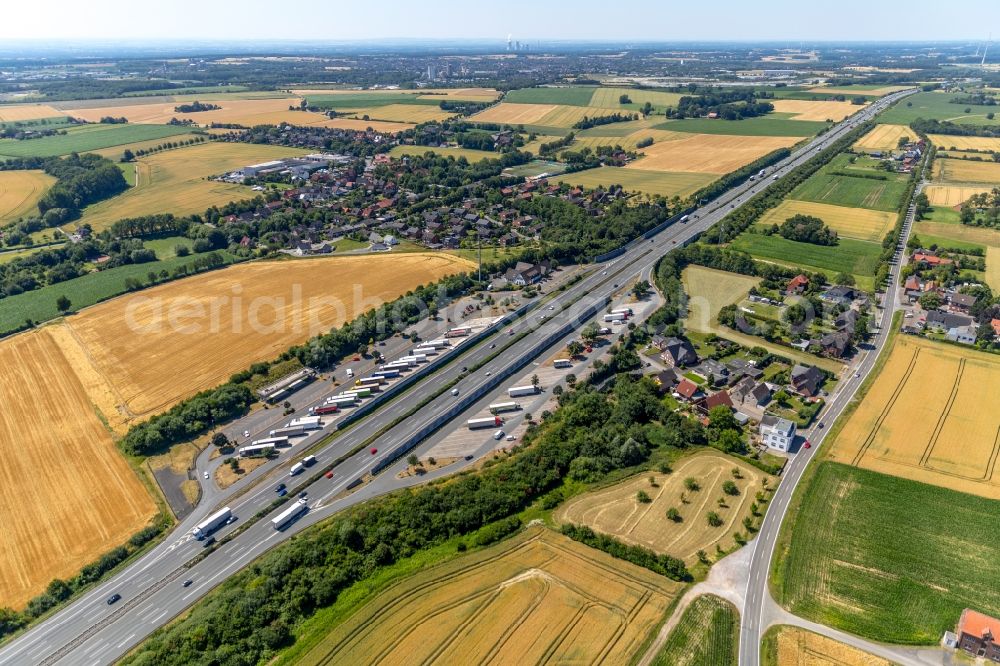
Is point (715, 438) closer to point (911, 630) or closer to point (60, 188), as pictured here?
point (911, 630)

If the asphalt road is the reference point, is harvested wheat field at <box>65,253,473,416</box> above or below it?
above

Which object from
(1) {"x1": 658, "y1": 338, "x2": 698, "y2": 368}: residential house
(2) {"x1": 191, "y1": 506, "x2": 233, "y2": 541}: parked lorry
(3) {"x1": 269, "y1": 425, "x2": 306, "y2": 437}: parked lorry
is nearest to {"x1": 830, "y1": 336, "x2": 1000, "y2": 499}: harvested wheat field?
(1) {"x1": 658, "y1": 338, "x2": 698, "y2": 368}: residential house

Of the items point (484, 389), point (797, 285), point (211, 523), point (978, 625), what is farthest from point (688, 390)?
point (211, 523)

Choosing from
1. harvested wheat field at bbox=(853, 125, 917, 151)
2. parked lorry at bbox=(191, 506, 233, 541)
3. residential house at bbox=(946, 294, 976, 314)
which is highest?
harvested wheat field at bbox=(853, 125, 917, 151)

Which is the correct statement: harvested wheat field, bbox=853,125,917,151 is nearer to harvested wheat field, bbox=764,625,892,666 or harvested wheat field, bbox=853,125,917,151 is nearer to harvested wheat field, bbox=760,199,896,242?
harvested wheat field, bbox=760,199,896,242

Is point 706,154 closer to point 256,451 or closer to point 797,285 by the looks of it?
point 797,285

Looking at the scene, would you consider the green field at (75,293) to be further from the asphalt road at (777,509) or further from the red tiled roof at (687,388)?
the asphalt road at (777,509)

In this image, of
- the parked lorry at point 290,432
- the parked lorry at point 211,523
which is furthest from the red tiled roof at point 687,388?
the parked lorry at point 211,523
